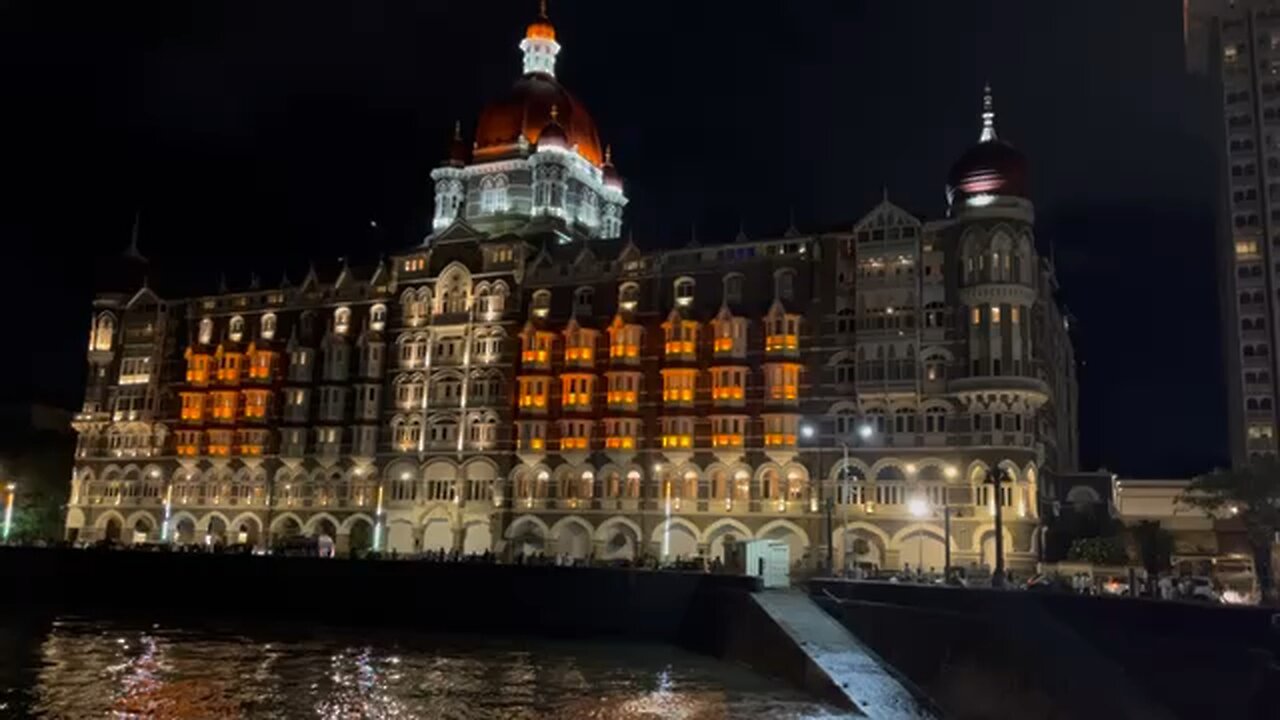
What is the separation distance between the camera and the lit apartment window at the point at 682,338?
86000 mm

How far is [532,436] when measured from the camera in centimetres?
9031

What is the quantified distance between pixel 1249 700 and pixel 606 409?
178 feet

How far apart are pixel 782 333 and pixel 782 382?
11.7ft

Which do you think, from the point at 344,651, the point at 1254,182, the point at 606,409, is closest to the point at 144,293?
the point at 606,409

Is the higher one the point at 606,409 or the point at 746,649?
the point at 606,409

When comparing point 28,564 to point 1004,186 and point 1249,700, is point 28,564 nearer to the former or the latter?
point 1004,186

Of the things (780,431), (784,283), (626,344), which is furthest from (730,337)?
(626,344)

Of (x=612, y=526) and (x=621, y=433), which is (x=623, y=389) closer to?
(x=621, y=433)

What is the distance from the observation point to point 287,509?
100438 mm

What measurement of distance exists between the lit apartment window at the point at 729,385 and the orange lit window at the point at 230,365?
155 feet

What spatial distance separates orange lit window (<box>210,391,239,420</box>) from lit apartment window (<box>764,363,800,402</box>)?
50.8 metres

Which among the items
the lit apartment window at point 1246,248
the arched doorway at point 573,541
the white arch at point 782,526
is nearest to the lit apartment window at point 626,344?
the arched doorway at point 573,541

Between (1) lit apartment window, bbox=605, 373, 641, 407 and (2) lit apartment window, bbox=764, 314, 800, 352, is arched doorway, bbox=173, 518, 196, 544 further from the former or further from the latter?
(2) lit apartment window, bbox=764, 314, 800, 352

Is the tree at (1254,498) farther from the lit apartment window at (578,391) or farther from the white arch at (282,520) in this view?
the white arch at (282,520)
